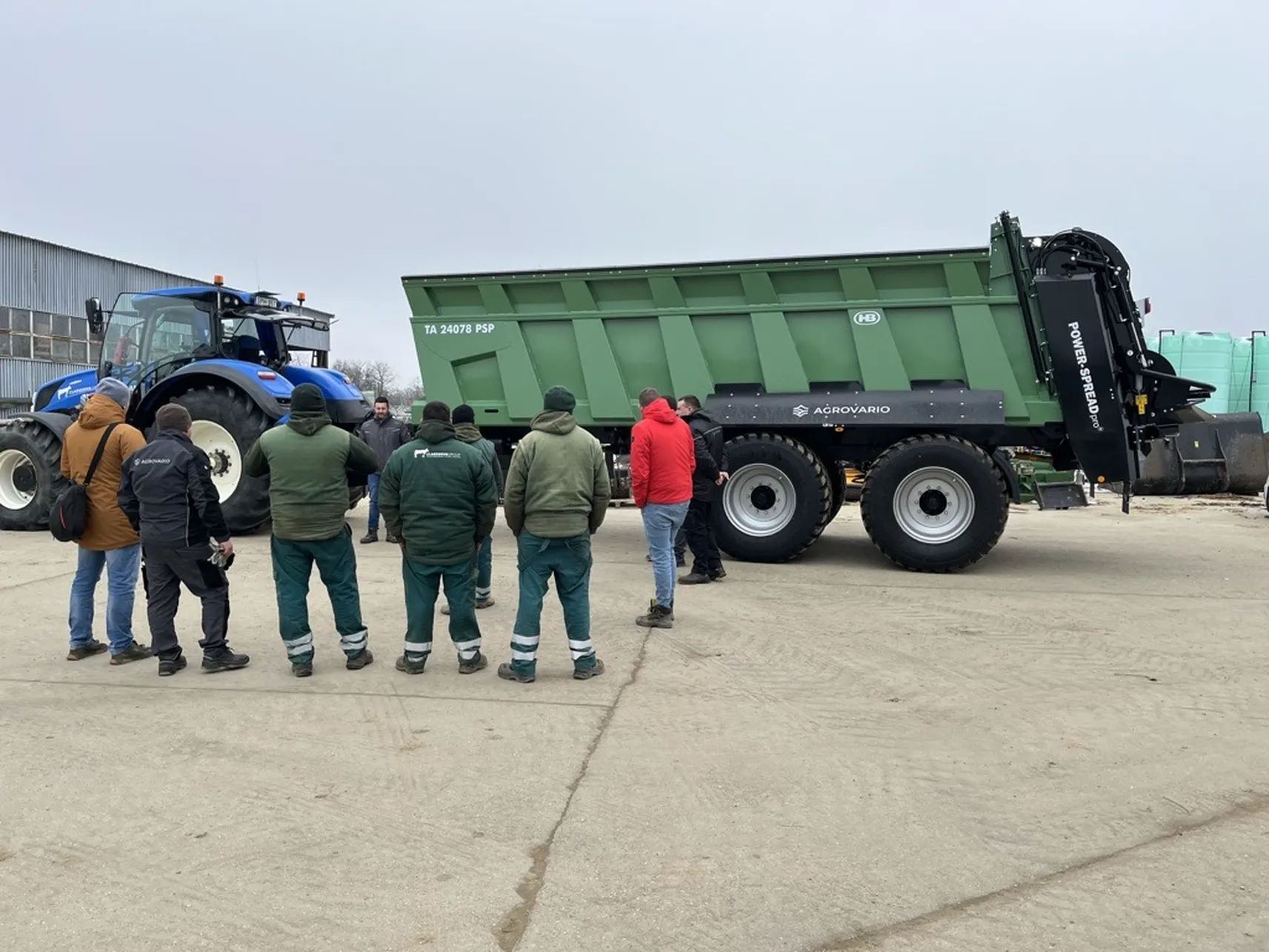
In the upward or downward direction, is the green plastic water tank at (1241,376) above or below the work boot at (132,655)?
above

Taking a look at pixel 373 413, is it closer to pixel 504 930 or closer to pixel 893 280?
pixel 893 280

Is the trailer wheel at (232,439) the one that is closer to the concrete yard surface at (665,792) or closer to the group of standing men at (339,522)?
the concrete yard surface at (665,792)

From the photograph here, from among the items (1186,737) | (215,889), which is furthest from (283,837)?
(1186,737)

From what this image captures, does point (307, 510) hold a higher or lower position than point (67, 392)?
lower

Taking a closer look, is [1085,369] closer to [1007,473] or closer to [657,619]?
[1007,473]

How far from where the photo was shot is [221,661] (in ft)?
18.7

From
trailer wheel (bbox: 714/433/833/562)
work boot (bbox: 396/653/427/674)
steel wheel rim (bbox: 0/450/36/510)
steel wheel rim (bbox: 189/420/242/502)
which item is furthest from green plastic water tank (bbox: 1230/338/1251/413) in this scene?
steel wheel rim (bbox: 0/450/36/510)

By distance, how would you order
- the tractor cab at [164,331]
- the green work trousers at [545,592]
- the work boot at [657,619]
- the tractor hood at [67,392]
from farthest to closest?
the tractor hood at [67,392]
the tractor cab at [164,331]
the work boot at [657,619]
the green work trousers at [545,592]

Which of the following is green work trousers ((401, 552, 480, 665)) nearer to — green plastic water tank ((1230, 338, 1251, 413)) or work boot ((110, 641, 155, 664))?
work boot ((110, 641, 155, 664))

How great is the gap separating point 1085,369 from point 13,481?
12.3 metres

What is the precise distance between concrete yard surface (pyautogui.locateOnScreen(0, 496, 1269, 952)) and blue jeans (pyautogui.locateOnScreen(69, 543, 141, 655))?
0.20 m

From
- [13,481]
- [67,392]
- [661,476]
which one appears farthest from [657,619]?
[67,392]

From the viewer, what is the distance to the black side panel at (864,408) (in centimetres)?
923

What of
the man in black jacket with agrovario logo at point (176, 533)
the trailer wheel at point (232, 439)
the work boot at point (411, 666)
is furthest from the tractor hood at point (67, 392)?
the work boot at point (411, 666)
